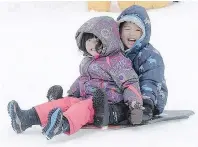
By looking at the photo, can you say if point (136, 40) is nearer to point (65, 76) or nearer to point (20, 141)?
point (20, 141)

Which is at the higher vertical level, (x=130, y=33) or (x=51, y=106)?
(x=130, y=33)

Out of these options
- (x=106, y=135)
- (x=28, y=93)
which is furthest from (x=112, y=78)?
(x=28, y=93)

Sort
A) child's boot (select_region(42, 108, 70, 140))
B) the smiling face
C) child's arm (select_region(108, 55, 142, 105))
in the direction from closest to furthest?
child's boot (select_region(42, 108, 70, 140)) → child's arm (select_region(108, 55, 142, 105)) → the smiling face

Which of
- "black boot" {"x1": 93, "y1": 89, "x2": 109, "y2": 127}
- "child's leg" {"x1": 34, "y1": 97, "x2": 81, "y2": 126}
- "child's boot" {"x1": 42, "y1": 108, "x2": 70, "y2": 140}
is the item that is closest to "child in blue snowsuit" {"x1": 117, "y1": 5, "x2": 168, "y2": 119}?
"black boot" {"x1": 93, "y1": 89, "x2": 109, "y2": 127}

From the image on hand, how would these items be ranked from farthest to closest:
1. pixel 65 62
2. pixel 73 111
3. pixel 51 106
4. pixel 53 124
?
pixel 65 62, pixel 51 106, pixel 73 111, pixel 53 124

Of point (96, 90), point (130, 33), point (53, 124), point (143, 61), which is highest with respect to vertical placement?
point (130, 33)

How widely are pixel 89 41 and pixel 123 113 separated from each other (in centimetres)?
40

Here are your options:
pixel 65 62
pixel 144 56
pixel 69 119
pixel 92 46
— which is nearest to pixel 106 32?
pixel 92 46

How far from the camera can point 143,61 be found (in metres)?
2.37

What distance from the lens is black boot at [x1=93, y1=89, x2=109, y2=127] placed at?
7.07 feet

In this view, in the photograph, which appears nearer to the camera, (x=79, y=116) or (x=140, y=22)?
(x=79, y=116)

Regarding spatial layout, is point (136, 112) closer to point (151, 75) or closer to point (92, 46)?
point (151, 75)

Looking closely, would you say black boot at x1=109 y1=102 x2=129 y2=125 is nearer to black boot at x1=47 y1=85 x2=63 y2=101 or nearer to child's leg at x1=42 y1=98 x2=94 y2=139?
child's leg at x1=42 y1=98 x2=94 y2=139

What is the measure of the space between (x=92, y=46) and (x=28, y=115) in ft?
1.54
